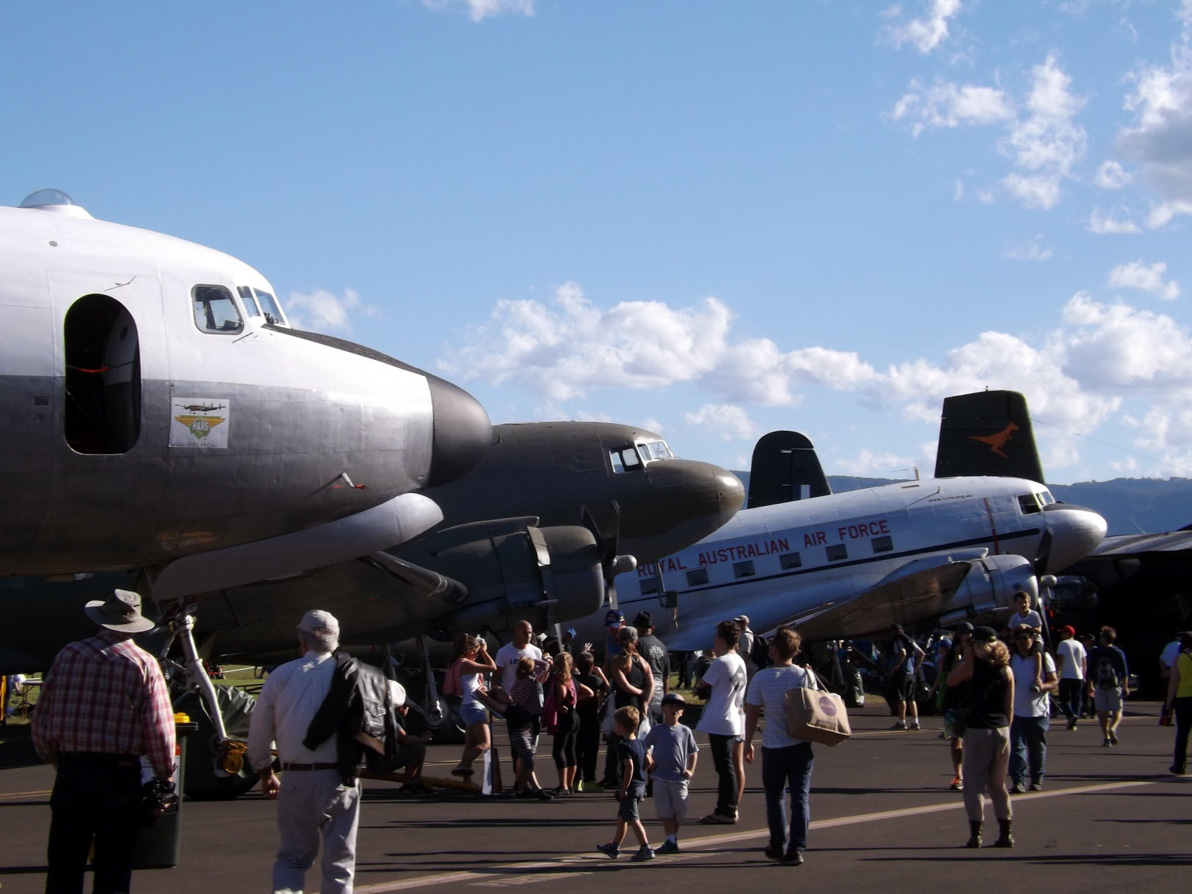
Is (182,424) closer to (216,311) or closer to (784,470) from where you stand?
(216,311)

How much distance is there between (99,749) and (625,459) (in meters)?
15.5

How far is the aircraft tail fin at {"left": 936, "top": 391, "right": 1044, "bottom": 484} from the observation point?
43344 mm

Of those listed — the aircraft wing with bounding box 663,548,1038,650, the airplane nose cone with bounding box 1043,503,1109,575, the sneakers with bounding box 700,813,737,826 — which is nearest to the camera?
the sneakers with bounding box 700,813,737,826

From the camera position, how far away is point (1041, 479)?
142 feet

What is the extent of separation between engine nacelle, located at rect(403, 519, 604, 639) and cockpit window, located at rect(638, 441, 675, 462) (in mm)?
3102

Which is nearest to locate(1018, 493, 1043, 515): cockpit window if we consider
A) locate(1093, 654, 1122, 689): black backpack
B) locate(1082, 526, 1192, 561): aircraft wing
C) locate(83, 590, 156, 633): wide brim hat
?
locate(1082, 526, 1192, 561): aircraft wing

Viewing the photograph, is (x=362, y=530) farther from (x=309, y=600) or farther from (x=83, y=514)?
(x=309, y=600)

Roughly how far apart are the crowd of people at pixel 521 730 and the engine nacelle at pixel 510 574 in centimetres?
86

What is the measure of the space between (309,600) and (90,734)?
34.4ft

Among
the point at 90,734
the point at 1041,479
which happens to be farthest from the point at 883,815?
the point at 1041,479

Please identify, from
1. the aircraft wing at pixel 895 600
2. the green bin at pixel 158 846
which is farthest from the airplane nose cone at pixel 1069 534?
the green bin at pixel 158 846

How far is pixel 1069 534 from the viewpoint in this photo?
97.2 ft

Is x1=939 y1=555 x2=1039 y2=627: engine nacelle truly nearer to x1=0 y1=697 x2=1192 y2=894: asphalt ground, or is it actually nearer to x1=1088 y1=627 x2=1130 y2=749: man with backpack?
x1=1088 y1=627 x2=1130 y2=749: man with backpack

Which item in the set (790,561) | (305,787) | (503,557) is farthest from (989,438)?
(305,787)
